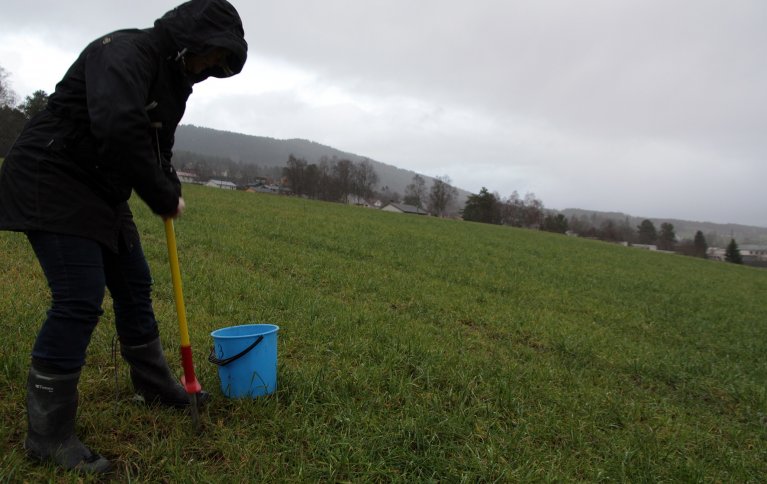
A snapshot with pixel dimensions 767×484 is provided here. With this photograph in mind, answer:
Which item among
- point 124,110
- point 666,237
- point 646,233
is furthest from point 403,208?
point 124,110

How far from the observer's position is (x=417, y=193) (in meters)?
Result: 98.4

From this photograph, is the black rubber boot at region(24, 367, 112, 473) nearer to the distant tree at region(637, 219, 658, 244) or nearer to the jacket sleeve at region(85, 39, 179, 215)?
the jacket sleeve at region(85, 39, 179, 215)

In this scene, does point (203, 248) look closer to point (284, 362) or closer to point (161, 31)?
point (284, 362)

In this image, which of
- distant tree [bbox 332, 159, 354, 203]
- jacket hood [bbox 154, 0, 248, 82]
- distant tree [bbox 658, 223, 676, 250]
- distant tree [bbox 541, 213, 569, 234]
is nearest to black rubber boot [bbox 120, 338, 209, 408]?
jacket hood [bbox 154, 0, 248, 82]

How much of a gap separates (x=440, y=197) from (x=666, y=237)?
4357 centimetres

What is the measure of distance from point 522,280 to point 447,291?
3777mm

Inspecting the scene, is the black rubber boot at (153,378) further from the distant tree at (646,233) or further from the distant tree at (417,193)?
the distant tree at (646,233)

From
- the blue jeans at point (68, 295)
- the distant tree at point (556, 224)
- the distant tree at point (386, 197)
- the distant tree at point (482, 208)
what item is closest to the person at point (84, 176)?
the blue jeans at point (68, 295)

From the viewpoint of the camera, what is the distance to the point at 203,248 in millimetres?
9117

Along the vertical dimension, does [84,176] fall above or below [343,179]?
below

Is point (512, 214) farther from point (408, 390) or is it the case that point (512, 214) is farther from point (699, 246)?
point (408, 390)

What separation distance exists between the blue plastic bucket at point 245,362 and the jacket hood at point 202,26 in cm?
168

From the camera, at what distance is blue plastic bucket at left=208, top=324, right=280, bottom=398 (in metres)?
2.91

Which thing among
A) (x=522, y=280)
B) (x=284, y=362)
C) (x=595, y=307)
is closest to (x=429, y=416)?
(x=284, y=362)
